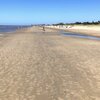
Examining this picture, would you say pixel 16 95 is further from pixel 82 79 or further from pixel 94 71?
pixel 94 71

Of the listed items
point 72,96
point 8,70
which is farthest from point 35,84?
point 8,70

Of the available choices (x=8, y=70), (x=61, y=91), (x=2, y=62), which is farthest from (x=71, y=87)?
(x=2, y=62)

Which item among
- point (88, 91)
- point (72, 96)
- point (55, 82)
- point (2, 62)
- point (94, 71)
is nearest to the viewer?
point (72, 96)

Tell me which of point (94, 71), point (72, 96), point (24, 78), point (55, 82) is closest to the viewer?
point (72, 96)

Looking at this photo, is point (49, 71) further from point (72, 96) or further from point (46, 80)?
point (72, 96)

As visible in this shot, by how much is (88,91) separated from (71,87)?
0.74m

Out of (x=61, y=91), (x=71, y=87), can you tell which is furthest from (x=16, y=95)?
(x=71, y=87)

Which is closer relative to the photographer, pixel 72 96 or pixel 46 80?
pixel 72 96

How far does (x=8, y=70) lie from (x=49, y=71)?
1905 millimetres

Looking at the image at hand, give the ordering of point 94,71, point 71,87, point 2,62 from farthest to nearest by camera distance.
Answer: point 2,62 → point 94,71 → point 71,87

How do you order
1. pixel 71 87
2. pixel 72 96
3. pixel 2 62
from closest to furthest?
pixel 72 96, pixel 71 87, pixel 2 62

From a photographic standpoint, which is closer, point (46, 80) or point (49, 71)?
point (46, 80)

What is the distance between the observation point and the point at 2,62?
13953 millimetres

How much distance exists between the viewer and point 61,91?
26.7 feet
